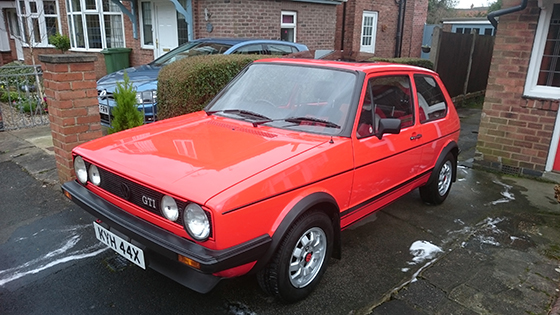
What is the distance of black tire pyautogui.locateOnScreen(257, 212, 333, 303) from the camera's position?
9.07ft

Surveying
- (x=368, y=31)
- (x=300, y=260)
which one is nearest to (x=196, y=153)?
(x=300, y=260)

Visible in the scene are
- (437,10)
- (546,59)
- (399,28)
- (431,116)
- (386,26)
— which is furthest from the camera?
(437,10)

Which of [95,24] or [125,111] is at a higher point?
[95,24]

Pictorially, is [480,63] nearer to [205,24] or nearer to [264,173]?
[205,24]

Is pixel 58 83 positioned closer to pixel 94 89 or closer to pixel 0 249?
pixel 94 89

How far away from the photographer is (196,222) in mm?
2430

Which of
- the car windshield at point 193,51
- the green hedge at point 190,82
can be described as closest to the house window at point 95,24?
the car windshield at point 193,51

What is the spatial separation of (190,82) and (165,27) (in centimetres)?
823

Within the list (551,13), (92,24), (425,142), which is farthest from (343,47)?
(425,142)

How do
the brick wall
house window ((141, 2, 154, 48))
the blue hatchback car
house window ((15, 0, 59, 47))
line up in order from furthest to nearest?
house window ((15, 0, 59, 47)) → the brick wall → house window ((141, 2, 154, 48)) → the blue hatchback car

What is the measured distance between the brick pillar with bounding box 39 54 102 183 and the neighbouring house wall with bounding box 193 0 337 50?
22.8 feet

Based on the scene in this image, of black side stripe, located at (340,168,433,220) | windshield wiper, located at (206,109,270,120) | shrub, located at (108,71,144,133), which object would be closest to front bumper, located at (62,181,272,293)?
black side stripe, located at (340,168,433,220)

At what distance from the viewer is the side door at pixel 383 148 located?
3367mm

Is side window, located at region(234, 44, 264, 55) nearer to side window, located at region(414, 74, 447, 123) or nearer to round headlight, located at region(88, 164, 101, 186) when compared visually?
side window, located at region(414, 74, 447, 123)
